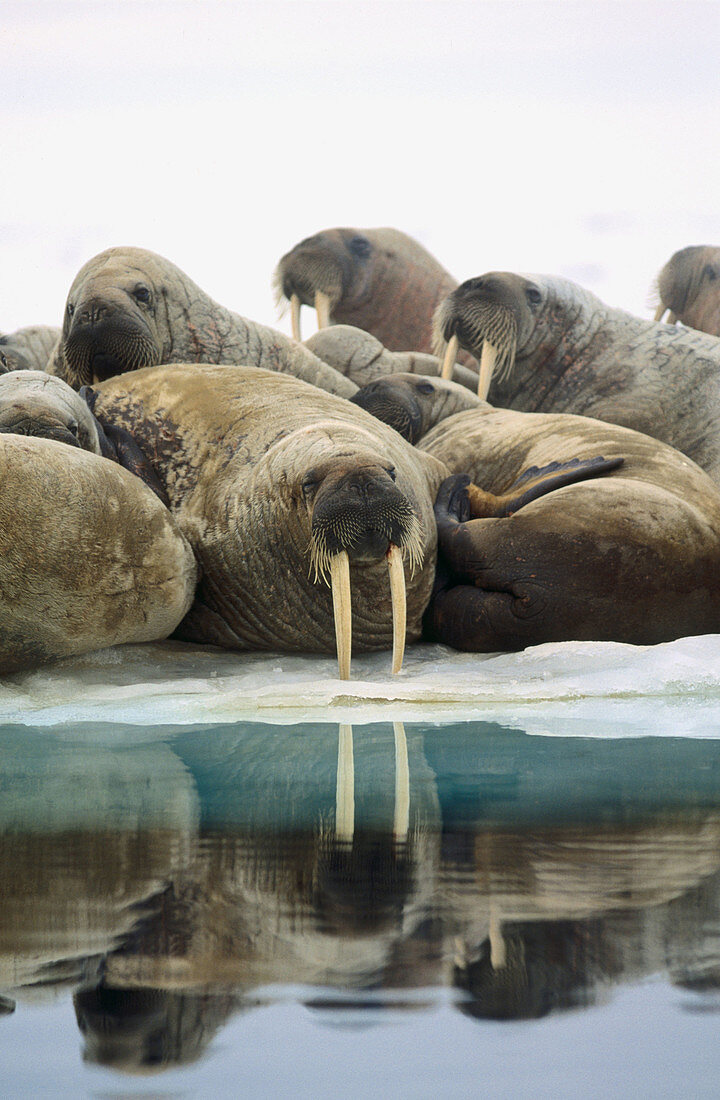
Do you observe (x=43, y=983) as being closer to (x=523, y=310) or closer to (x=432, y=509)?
(x=432, y=509)

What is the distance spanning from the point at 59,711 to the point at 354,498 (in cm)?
119

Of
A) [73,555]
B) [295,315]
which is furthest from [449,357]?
[73,555]

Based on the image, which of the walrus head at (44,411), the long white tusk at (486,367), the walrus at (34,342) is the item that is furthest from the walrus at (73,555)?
the walrus at (34,342)

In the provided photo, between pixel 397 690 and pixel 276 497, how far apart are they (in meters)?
1.20

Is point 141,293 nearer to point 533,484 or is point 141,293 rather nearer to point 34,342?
point 533,484

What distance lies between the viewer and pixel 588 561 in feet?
15.6

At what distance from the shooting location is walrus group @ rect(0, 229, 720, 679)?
12.9ft

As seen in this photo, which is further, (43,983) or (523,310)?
(523,310)

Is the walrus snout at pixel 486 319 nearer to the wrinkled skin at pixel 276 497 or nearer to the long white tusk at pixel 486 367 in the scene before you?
the long white tusk at pixel 486 367

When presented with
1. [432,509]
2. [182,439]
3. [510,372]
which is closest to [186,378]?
[182,439]

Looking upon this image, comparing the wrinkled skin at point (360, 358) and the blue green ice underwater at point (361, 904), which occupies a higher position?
the blue green ice underwater at point (361, 904)

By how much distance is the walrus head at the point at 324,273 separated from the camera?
10359mm

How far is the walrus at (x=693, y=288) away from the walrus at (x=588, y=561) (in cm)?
562

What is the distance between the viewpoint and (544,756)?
8.19ft
